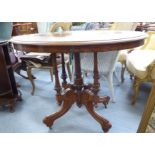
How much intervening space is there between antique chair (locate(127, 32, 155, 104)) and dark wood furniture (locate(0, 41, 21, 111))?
4.16ft

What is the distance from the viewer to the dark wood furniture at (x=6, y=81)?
6.18 feet

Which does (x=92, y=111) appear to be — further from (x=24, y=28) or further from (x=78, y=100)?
(x=24, y=28)

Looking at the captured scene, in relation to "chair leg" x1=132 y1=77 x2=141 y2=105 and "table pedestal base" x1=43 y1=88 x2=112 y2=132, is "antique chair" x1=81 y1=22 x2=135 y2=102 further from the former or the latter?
"table pedestal base" x1=43 y1=88 x2=112 y2=132

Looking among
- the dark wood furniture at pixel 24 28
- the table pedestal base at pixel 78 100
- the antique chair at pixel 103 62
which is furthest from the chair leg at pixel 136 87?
the dark wood furniture at pixel 24 28

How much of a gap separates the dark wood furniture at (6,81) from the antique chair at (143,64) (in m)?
1.27

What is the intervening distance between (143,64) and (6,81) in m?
1.39

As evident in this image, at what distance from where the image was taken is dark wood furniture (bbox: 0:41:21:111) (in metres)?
1.88

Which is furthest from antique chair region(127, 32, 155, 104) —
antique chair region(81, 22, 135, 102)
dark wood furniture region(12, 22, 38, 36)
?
dark wood furniture region(12, 22, 38, 36)

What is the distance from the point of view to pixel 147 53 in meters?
2.27

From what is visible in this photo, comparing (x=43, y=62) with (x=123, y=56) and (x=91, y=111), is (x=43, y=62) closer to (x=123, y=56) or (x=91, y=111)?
(x=91, y=111)

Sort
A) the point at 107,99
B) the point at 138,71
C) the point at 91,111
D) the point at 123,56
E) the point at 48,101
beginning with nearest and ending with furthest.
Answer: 1. the point at 91,111
2. the point at 138,71
3. the point at 107,99
4. the point at 48,101
5. the point at 123,56
